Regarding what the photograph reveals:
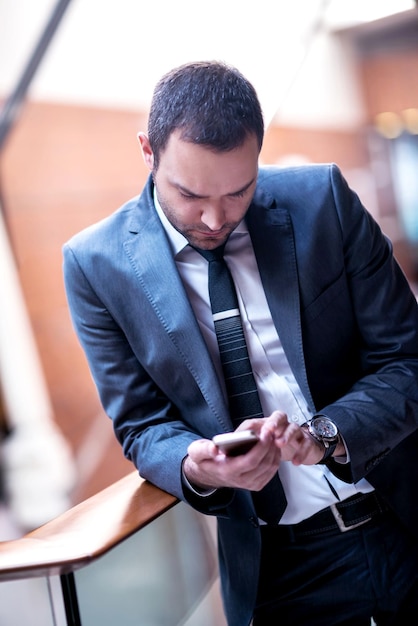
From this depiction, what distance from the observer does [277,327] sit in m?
1.68

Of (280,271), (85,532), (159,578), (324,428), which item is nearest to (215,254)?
(280,271)

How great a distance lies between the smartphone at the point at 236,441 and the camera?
1339mm

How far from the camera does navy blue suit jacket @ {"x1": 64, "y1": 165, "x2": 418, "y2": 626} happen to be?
1642 mm

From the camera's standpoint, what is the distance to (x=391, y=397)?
1635 millimetres

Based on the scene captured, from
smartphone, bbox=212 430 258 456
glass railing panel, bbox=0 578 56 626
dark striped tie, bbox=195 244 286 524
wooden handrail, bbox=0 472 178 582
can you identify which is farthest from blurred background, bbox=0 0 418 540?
smartphone, bbox=212 430 258 456

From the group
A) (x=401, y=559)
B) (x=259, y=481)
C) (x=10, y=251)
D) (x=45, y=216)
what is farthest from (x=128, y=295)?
(x=45, y=216)

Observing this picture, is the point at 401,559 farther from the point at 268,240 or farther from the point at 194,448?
the point at 268,240

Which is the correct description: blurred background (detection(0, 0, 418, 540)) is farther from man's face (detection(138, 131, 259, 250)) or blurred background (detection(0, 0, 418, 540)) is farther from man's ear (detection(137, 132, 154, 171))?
man's face (detection(138, 131, 259, 250))

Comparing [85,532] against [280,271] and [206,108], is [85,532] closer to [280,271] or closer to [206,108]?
[280,271]

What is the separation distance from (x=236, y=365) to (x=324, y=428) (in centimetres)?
23

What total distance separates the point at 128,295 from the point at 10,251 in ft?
13.5

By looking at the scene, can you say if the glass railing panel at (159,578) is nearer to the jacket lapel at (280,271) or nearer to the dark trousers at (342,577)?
the dark trousers at (342,577)

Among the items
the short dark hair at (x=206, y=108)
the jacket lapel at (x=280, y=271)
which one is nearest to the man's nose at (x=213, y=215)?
the short dark hair at (x=206, y=108)

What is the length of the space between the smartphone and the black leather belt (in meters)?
0.43
